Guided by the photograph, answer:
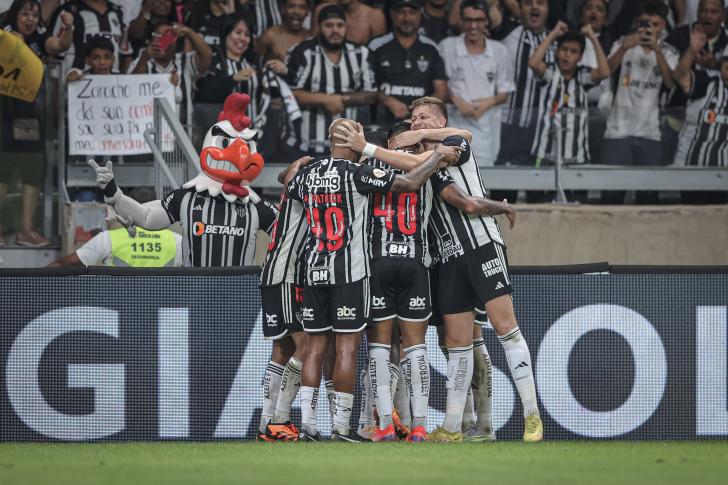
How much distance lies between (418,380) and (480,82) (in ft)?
18.7

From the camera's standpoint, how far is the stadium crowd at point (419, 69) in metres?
12.4

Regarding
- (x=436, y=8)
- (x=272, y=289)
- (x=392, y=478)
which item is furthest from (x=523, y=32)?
(x=392, y=478)

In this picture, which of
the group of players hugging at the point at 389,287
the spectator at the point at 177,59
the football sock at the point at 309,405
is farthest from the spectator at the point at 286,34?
the football sock at the point at 309,405

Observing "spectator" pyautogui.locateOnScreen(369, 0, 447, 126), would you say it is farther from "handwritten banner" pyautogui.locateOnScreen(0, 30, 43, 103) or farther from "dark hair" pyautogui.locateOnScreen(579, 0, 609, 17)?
"handwritten banner" pyautogui.locateOnScreen(0, 30, 43, 103)

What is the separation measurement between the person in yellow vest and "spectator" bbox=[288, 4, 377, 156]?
228 centimetres

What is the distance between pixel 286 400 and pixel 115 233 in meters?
2.91

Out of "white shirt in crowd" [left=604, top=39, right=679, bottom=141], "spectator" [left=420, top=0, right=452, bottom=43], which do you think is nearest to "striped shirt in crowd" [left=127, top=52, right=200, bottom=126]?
"spectator" [left=420, top=0, right=452, bottom=43]

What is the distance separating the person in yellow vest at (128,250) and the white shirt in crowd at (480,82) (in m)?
3.60

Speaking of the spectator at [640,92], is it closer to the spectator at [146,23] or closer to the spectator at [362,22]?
the spectator at [362,22]

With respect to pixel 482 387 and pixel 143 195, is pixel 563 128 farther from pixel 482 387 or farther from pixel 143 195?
pixel 482 387

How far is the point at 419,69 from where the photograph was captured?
12.8m

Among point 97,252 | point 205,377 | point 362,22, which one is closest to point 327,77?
point 362,22

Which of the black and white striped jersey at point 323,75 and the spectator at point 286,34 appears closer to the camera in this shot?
the black and white striped jersey at point 323,75

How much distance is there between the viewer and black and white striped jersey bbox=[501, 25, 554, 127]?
12.6 meters
